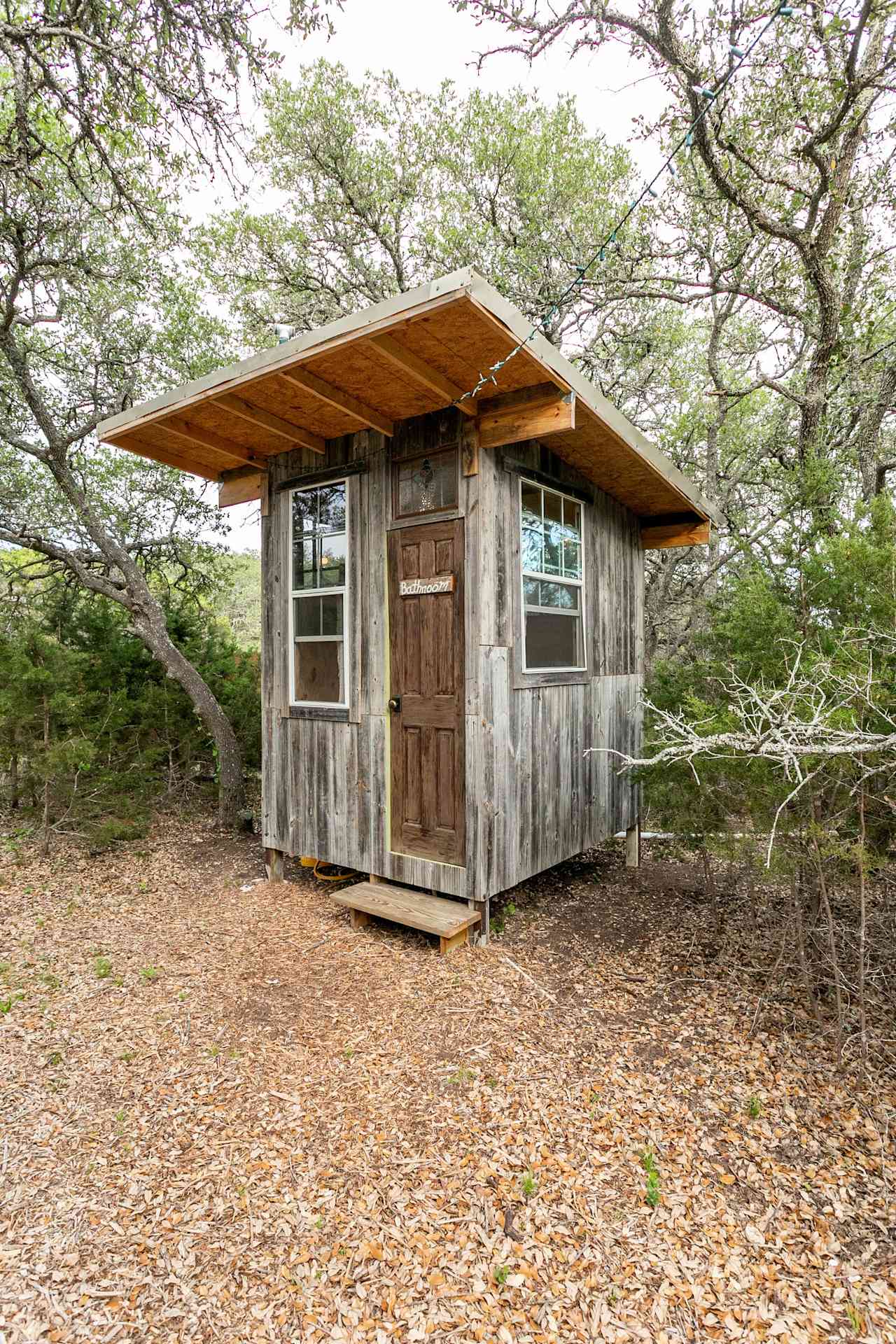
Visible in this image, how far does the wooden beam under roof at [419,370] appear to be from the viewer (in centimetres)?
295

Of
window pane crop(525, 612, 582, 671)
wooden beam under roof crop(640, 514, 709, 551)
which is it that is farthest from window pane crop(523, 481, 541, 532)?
wooden beam under roof crop(640, 514, 709, 551)

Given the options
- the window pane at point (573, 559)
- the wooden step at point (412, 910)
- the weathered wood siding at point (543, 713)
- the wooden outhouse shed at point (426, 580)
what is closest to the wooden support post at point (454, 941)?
the wooden step at point (412, 910)

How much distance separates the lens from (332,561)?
4.38 meters

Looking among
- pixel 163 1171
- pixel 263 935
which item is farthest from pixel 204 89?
pixel 163 1171

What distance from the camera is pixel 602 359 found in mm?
8578

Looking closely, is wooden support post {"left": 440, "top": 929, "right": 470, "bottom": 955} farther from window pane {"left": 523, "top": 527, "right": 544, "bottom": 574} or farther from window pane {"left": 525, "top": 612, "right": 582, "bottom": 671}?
window pane {"left": 523, "top": 527, "right": 544, "bottom": 574}

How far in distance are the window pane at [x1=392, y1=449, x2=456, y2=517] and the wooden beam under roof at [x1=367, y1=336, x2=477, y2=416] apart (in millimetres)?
341

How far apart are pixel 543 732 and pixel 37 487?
6.50 m

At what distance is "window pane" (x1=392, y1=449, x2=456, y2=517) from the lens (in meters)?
3.77

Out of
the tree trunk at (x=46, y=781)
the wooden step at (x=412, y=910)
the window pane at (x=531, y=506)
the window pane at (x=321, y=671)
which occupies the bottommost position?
the wooden step at (x=412, y=910)

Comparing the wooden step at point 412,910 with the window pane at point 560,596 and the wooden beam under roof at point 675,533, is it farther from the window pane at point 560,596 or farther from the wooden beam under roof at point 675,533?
the wooden beam under roof at point 675,533

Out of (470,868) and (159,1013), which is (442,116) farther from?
(159,1013)

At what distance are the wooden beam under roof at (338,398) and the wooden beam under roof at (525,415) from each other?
0.65 meters

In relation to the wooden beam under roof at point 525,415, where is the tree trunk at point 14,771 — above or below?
below
